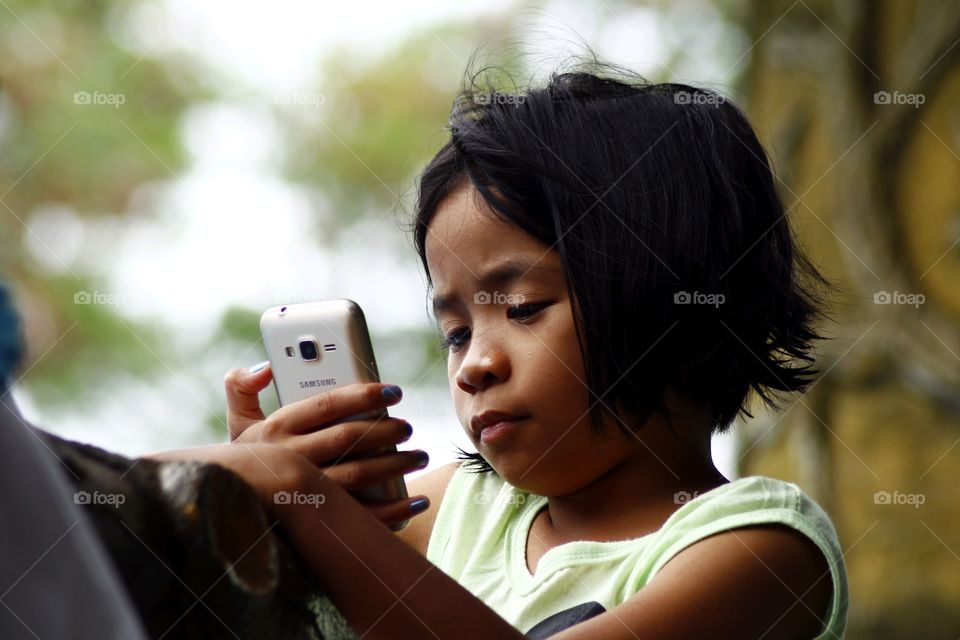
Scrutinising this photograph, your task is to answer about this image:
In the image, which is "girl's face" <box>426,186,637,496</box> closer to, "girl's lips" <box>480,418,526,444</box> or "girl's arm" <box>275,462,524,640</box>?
"girl's lips" <box>480,418,526,444</box>

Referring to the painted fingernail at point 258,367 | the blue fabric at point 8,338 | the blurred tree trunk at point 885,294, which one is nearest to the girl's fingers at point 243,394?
the painted fingernail at point 258,367

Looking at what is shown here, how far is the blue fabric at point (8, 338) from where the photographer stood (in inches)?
13.6

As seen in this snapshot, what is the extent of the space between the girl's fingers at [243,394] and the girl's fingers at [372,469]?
0.21m

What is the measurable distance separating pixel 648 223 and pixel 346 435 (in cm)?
39

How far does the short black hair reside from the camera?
34.0 inches

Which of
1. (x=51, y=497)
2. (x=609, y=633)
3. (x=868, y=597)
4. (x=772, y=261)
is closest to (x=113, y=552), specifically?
(x=51, y=497)

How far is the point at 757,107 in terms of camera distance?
2602 mm

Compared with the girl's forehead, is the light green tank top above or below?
below

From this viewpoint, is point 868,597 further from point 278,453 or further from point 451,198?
point 278,453

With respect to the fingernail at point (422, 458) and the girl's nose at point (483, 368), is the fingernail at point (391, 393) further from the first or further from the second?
the girl's nose at point (483, 368)

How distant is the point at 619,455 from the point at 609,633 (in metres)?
0.25

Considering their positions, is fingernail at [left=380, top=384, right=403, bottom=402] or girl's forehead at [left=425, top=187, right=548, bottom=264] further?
girl's forehead at [left=425, top=187, right=548, bottom=264]

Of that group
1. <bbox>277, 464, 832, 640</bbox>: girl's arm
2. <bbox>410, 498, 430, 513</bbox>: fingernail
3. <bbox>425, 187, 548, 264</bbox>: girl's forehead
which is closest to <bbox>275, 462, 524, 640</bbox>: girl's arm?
<bbox>277, 464, 832, 640</bbox>: girl's arm

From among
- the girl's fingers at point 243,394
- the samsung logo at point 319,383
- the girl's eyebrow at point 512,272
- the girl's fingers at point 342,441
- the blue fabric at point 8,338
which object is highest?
the blue fabric at point 8,338
